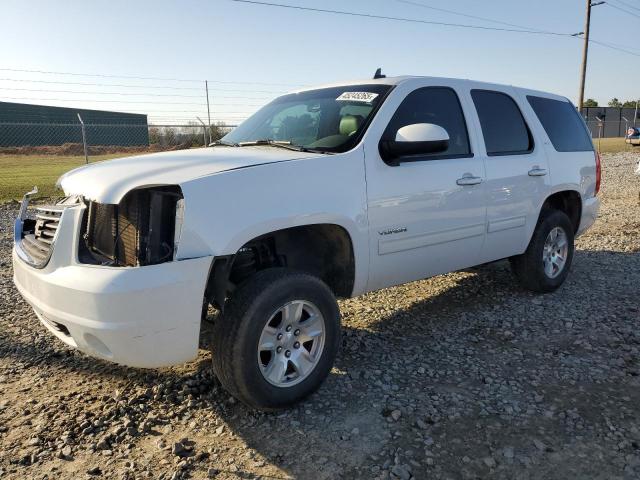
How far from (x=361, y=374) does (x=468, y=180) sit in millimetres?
1672

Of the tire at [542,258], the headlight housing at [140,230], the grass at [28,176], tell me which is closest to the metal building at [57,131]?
the grass at [28,176]

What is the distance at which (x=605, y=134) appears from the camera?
5600 cm

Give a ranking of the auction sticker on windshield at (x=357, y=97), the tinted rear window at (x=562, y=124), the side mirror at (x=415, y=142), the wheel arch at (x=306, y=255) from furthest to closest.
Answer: the tinted rear window at (x=562, y=124)
the auction sticker on windshield at (x=357, y=97)
the side mirror at (x=415, y=142)
the wheel arch at (x=306, y=255)

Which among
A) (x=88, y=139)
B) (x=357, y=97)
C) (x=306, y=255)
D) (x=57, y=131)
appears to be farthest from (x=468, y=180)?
(x=57, y=131)

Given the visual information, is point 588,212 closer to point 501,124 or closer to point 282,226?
point 501,124

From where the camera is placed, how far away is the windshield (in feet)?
11.6

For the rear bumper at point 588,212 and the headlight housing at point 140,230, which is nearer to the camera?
the headlight housing at point 140,230

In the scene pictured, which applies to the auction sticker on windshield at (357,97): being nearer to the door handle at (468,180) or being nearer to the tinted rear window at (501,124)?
the door handle at (468,180)

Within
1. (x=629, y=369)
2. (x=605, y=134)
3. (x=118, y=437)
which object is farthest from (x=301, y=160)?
(x=605, y=134)

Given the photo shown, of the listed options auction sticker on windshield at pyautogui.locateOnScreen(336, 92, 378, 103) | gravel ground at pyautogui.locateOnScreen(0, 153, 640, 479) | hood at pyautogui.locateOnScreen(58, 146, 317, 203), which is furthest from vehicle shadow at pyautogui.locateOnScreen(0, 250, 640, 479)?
auction sticker on windshield at pyautogui.locateOnScreen(336, 92, 378, 103)

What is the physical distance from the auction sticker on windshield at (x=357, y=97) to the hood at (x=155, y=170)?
2.22 ft

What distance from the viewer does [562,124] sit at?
5.33 metres

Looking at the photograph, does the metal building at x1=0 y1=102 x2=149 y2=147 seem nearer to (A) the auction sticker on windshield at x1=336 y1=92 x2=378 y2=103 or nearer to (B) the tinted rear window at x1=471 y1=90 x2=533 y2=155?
(B) the tinted rear window at x1=471 y1=90 x2=533 y2=155

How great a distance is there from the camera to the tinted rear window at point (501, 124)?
4.39m
